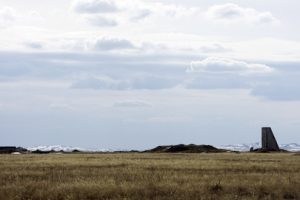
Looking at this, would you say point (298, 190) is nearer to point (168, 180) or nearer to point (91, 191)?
point (168, 180)

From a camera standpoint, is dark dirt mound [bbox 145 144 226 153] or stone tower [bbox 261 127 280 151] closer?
dark dirt mound [bbox 145 144 226 153]

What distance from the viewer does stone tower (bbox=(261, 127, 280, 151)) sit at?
112 metres

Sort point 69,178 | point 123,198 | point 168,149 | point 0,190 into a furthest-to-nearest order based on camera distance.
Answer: point 168,149
point 69,178
point 0,190
point 123,198

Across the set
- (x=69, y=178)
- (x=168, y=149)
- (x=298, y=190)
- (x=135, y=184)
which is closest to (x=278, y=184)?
(x=298, y=190)

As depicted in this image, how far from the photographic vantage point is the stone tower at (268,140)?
11191cm

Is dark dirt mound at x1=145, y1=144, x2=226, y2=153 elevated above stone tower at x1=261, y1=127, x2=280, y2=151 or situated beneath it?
situated beneath

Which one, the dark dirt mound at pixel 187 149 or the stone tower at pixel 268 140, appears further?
the stone tower at pixel 268 140

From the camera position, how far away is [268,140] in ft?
373

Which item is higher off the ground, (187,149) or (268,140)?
(268,140)

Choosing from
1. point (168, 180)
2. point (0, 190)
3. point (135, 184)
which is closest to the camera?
point (0, 190)

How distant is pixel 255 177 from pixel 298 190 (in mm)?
5319

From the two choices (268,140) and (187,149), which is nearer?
(187,149)

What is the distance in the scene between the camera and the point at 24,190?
22.0 metres

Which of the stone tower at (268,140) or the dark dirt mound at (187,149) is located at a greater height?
the stone tower at (268,140)
